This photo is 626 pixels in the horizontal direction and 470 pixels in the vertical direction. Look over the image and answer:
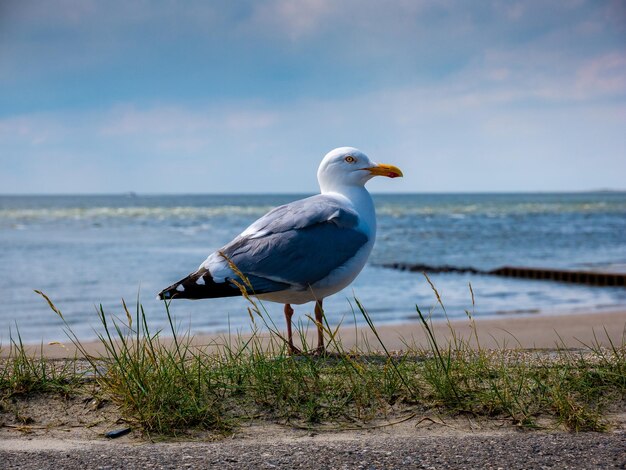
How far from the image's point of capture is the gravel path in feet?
9.61

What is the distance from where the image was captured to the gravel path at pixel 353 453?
2930mm

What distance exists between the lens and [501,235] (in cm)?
3309

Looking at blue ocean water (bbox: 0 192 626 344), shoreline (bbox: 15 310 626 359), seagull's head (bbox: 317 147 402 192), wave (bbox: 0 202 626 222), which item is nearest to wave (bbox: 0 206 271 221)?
wave (bbox: 0 202 626 222)

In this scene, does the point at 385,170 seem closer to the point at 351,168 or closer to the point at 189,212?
the point at 351,168

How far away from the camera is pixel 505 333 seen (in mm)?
8273

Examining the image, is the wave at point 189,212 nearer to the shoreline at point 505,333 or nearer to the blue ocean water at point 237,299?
the blue ocean water at point 237,299

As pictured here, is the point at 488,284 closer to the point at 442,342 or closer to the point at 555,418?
the point at 442,342

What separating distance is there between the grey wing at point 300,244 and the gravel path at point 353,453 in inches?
54.6

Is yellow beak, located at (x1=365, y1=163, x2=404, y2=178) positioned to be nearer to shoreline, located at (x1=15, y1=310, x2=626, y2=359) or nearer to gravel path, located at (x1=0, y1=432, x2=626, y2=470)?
shoreline, located at (x1=15, y1=310, x2=626, y2=359)

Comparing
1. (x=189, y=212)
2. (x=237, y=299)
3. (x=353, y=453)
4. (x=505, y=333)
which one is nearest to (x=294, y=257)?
(x=353, y=453)

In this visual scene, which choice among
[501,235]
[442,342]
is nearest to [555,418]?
[442,342]

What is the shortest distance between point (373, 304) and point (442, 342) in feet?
17.4

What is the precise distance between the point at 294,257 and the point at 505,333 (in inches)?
179

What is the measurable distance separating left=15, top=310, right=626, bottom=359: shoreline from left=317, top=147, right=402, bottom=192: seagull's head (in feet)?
6.48
